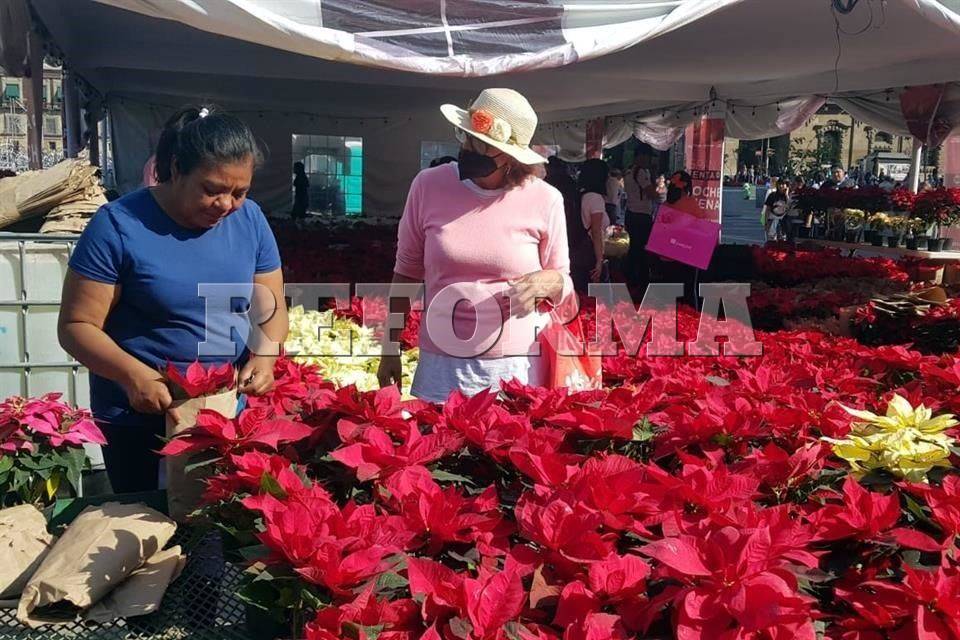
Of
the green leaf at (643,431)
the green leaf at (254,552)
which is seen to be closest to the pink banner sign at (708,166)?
the green leaf at (643,431)

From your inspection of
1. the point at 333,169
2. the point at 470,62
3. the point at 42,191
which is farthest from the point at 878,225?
the point at 333,169

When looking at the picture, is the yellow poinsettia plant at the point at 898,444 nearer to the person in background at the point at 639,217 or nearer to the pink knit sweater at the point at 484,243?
the pink knit sweater at the point at 484,243

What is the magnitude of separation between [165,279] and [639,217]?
7.86 meters

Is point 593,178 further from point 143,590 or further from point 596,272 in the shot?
point 143,590

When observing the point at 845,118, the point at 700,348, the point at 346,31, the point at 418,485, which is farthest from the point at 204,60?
the point at 845,118

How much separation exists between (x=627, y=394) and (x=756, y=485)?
2.05ft

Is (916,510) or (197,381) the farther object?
(197,381)

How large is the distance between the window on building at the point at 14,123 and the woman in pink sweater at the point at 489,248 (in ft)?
227

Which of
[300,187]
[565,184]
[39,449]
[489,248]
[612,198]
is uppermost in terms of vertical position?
[300,187]

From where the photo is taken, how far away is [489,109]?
2.46m

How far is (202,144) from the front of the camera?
197cm

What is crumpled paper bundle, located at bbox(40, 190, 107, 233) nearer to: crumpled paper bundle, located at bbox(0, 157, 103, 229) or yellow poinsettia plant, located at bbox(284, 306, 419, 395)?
crumpled paper bundle, located at bbox(0, 157, 103, 229)

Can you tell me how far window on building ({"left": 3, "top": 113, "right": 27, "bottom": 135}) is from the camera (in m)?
62.8

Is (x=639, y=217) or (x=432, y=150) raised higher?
(x=432, y=150)
